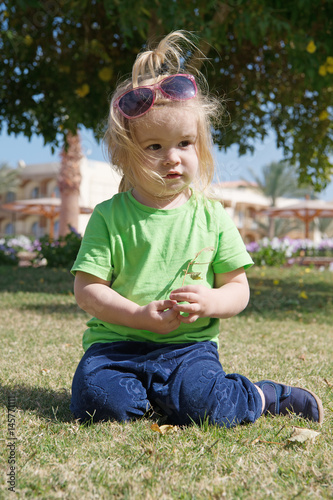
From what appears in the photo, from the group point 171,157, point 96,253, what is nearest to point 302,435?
→ point 96,253

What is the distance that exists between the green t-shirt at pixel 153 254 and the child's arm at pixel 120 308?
0.05 m

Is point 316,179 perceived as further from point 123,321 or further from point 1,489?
point 1,489

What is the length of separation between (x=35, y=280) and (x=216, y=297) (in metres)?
5.71

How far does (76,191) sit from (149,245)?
1301 cm

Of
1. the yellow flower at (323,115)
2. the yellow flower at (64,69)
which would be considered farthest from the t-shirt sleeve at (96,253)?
the yellow flower at (323,115)

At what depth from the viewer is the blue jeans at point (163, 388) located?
5.80 feet

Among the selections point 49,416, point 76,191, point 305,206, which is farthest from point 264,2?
point 305,206

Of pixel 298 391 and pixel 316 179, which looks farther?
pixel 316 179

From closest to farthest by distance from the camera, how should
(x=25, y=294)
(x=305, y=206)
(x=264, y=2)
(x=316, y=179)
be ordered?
(x=264, y=2), (x=25, y=294), (x=316, y=179), (x=305, y=206)

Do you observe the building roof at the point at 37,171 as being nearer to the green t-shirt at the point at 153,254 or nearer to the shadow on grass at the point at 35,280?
the shadow on grass at the point at 35,280

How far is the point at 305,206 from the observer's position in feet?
62.3

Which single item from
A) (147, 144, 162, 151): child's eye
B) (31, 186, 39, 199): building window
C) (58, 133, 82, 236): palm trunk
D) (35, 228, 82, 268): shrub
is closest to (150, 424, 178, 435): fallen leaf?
(147, 144, 162, 151): child's eye

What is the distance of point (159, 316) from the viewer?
1721 mm

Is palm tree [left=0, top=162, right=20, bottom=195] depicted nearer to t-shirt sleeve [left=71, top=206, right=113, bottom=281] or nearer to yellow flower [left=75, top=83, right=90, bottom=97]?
yellow flower [left=75, top=83, right=90, bottom=97]
